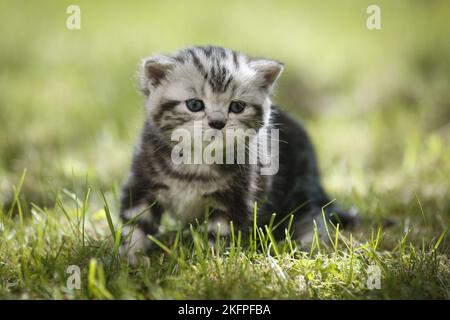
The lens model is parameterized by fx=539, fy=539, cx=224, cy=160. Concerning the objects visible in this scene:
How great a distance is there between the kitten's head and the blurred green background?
39 centimetres

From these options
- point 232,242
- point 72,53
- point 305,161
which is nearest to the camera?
point 232,242

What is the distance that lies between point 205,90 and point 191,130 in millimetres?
200

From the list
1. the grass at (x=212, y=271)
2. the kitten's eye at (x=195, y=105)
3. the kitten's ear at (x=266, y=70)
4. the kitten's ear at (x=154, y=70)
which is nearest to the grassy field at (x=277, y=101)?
the grass at (x=212, y=271)

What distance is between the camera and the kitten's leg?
2605 millimetres

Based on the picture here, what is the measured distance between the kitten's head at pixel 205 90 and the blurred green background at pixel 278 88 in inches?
15.5

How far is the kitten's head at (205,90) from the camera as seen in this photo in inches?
99.7

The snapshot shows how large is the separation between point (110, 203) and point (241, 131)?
1.25 m

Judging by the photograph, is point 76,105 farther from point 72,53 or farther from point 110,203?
point 110,203

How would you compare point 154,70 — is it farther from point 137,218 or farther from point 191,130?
point 137,218

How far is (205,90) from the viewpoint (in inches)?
99.6

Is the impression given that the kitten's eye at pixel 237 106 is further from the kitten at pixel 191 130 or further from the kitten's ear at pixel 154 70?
the kitten's ear at pixel 154 70
